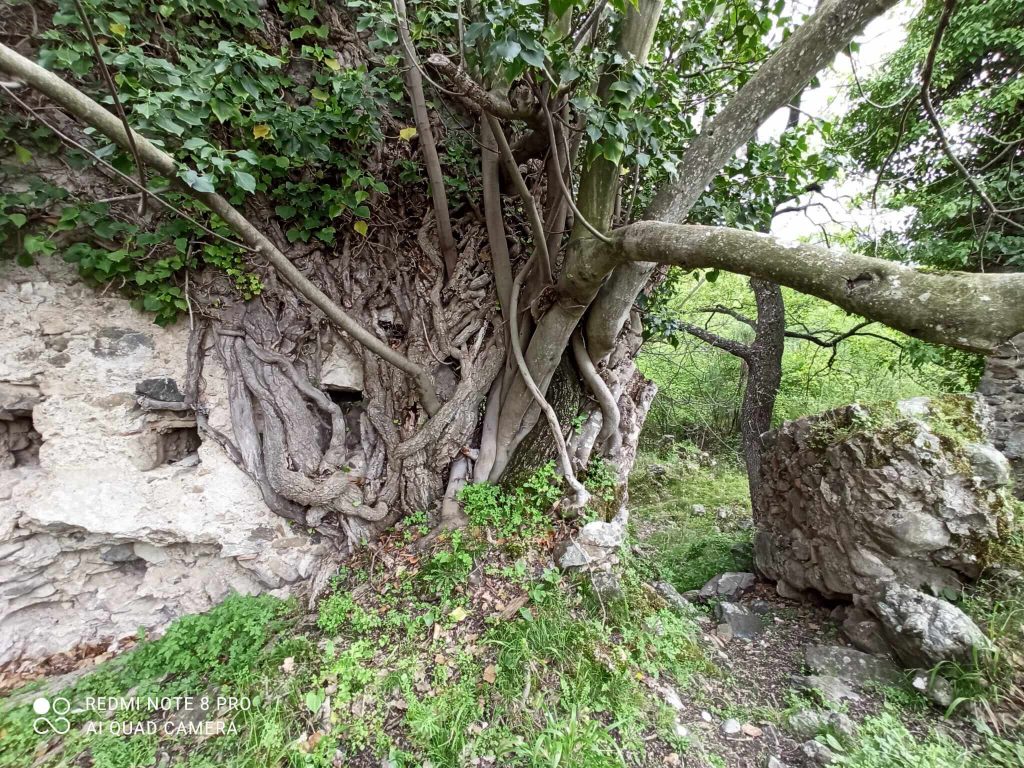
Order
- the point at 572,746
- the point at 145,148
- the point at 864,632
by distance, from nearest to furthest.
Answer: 1. the point at 145,148
2. the point at 572,746
3. the point at 864,632

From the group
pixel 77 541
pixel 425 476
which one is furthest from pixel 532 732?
pixel 77 541

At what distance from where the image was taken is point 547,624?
6.80ft

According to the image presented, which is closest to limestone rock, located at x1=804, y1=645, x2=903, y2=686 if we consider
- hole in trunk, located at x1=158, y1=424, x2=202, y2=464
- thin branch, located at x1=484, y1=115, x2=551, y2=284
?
thin branch, located at x1=484, y1=115, x2=551, y2=284

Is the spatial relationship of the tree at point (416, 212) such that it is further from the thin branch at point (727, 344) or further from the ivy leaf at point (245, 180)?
the thin branch at point (727, 344)

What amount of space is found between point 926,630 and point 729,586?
1.77 m

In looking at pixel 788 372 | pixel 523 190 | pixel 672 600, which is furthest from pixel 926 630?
pixel 788 372

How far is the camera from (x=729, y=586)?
3.80 m

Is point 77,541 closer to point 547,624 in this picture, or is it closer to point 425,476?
point 425,476

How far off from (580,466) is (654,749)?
149 centimetres

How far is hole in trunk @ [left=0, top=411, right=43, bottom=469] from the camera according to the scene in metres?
2.62

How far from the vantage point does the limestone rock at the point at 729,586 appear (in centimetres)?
370

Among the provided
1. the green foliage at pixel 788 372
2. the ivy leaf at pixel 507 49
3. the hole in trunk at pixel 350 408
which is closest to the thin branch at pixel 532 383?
the ivy leaf at pixel 507 49

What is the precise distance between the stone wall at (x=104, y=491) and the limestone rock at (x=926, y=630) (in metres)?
3.66

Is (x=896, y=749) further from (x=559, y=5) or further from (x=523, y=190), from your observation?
(x=559, y=5)
